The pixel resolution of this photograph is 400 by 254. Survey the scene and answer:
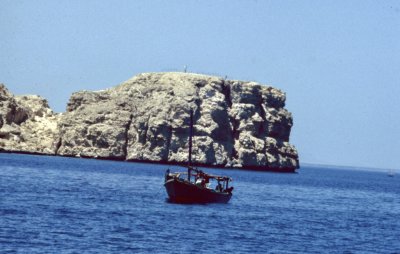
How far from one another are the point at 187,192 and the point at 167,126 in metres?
107

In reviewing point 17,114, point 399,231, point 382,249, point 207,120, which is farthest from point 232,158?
point 382,249

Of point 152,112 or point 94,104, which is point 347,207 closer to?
point 152,112

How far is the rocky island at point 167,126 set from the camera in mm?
184250

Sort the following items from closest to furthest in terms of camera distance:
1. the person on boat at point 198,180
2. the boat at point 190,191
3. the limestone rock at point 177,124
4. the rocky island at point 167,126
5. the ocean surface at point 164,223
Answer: the ocean surface at point 164,223 → the boat at point 190,191 → the person on boat at point 198,180 → the limestone rock at point 177,124 → the rocky island at point 167,126

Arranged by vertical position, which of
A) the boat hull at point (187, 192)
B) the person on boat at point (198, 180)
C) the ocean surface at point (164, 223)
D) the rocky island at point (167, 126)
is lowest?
the ocean surface at point (164, 223)

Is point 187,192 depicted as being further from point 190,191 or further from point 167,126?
point 167,126

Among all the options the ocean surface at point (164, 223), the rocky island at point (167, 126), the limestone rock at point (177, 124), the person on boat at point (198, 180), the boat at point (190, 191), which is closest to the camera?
the ocean surface at point (164, 223)

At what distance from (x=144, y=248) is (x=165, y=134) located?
138 meters

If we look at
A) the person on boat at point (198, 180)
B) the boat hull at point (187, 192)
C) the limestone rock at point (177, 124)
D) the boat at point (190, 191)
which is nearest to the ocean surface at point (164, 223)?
the boat at point (190, 191)

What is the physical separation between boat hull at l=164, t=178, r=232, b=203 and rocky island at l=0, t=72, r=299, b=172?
99.2m

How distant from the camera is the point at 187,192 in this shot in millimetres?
77750

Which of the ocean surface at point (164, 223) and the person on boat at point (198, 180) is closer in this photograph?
the ocean surface at point (164, 223)

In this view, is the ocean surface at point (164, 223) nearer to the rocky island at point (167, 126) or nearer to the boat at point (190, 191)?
the boat at point (190, 191)

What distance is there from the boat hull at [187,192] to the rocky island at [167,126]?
325ft
